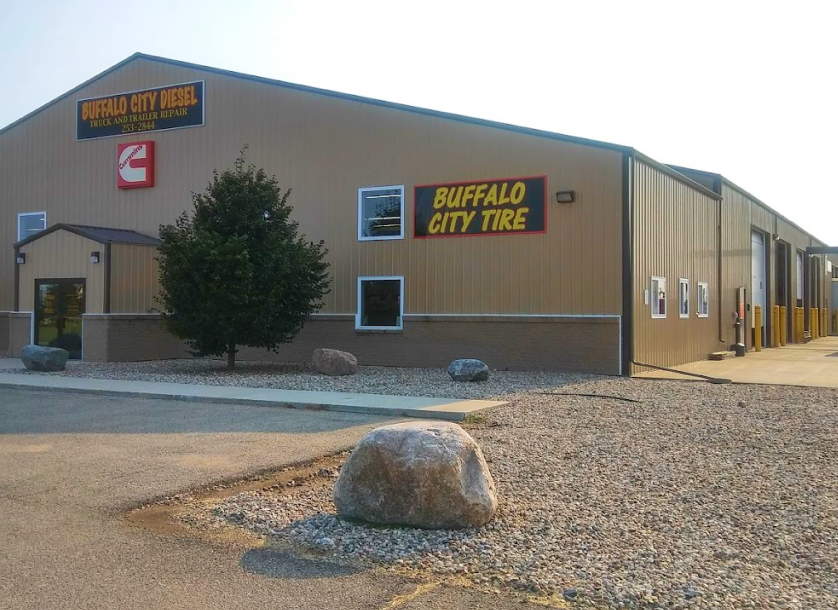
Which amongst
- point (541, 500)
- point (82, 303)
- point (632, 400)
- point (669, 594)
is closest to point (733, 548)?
point (669, 594)

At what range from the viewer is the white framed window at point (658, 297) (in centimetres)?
2120

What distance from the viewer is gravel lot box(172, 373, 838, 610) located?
5.25 m

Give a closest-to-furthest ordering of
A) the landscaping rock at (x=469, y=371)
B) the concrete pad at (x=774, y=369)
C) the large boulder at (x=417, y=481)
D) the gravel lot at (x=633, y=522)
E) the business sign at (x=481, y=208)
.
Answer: the gravel lot at (x=633, y=522) < the large boulder at (x=417, y=481) < the landscaping rock at (x=469, y=371) < the concrete pad at (x=774, y=369) < the business sign at (x=481, y=208)

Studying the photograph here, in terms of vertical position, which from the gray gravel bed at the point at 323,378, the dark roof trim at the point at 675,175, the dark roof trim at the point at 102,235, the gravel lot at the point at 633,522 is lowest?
the gravel lot at the point at 633,522

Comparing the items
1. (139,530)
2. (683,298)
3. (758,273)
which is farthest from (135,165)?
(758,273)

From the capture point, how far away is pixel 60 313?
2344cm

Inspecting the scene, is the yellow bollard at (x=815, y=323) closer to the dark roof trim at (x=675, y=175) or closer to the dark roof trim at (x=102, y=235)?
the dark roof trim at (x=675, y=175)

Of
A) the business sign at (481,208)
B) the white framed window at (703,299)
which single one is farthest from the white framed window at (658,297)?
the white framed window at (703,299)

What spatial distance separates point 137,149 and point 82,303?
6004 mm

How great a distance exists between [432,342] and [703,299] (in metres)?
9.61

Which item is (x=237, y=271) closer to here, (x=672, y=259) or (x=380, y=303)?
(x=380, y=303)

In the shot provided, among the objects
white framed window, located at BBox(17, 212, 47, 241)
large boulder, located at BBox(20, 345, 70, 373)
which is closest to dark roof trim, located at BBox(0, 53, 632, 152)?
white framed window, located at BBox(17, 212, 47, 241)

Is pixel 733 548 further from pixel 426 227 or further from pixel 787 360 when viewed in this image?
pixel 787 360

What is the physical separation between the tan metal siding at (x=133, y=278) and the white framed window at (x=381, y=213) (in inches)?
230
